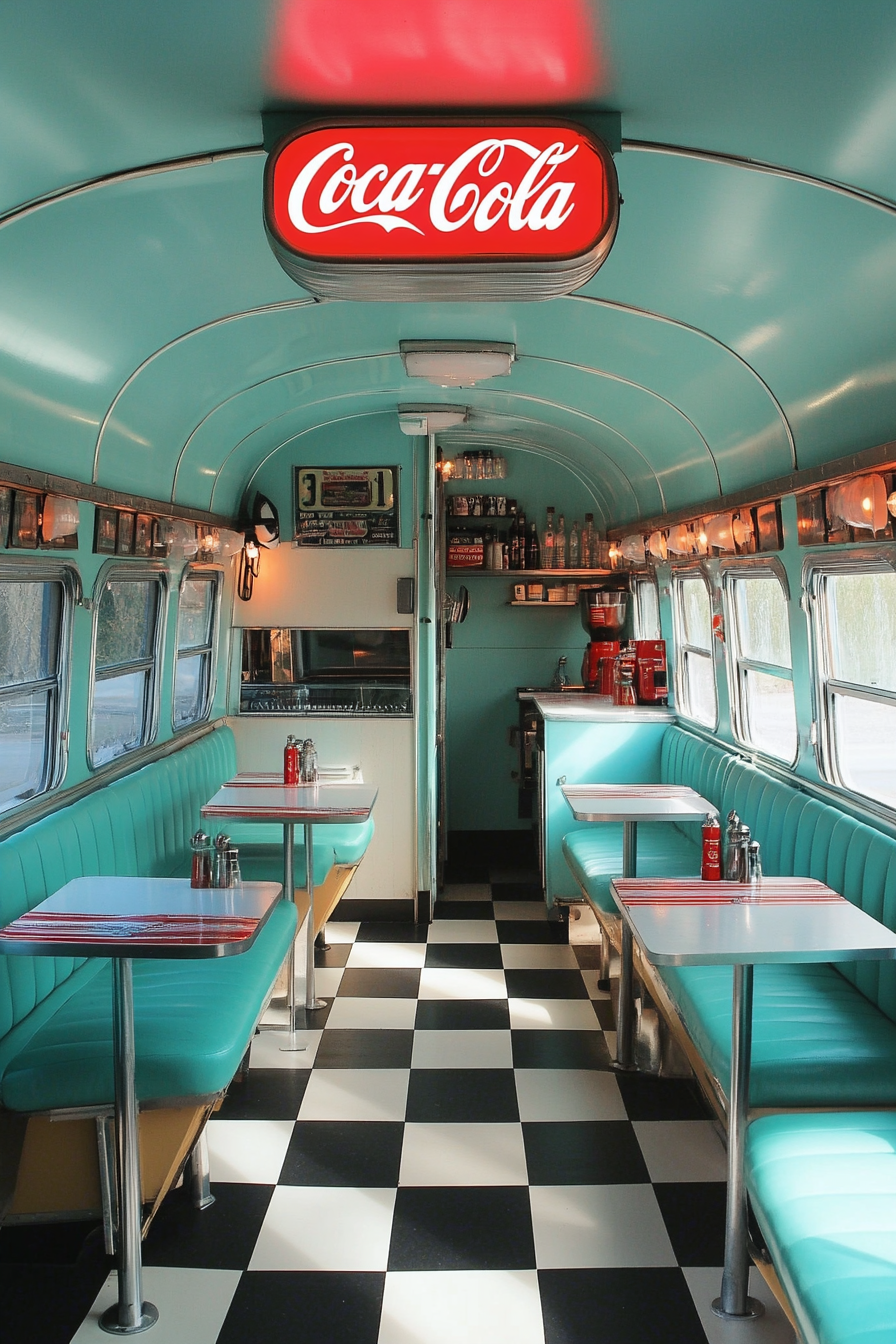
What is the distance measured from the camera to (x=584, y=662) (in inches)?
333

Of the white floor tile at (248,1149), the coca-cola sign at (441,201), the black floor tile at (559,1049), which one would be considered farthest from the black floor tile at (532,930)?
the coca-cola sign at (441,201)

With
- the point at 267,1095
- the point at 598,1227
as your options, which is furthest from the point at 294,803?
the point at 598,1227

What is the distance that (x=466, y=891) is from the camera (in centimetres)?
729

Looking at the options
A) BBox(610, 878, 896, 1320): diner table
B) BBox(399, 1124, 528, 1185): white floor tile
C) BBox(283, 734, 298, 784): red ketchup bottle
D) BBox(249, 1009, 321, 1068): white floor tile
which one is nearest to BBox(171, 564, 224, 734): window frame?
BBox(283, 734, 298, 784): red ketchup bottle

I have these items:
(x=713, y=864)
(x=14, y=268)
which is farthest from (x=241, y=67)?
(x=713, y=864)

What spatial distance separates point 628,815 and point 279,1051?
1823mm

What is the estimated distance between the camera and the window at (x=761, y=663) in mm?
5020

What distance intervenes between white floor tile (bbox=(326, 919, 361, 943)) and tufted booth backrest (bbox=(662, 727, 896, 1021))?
2.16 meters

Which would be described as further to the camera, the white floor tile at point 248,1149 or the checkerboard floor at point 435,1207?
the white floor tile at point 248,1149

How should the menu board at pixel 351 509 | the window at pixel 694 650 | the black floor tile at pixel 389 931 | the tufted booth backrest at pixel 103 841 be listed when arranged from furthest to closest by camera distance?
the menu board at pixel 351 509 → the window at pixel 694 650 → the black floor tile at pixel 389 931 → the tufted booth backrest at pixel 103 841

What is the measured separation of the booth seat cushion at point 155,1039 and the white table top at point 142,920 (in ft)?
1.27

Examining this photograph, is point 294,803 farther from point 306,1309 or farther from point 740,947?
point 740,947

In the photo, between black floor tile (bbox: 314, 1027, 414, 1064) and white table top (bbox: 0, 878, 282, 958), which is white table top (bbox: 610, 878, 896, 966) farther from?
black floor tile (bbox: 314, 1027, 414, 1064)

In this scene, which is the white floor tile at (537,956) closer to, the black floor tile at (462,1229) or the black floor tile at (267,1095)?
the black floor tile at (267,1095)
